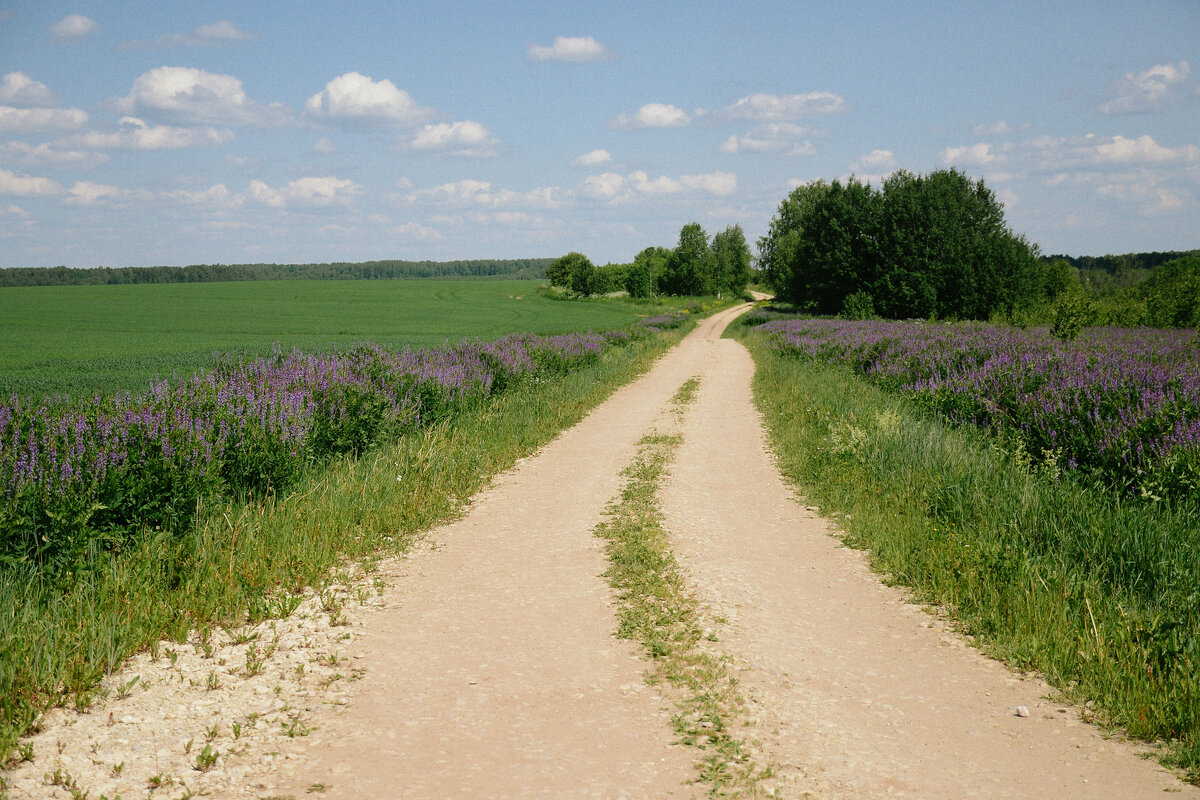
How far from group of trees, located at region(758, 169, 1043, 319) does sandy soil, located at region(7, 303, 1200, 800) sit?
45060mm

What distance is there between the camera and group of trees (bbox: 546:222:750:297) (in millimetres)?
110812

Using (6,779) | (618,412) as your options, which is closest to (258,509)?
(6,779)

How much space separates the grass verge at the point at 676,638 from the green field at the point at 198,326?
994cm

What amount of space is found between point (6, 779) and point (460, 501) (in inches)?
238

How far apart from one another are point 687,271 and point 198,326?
2963 inches

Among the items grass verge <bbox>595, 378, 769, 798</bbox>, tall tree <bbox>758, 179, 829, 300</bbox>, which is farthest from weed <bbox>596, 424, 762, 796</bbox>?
tall tree <bbox>758, 179, 829, 300</bbox>

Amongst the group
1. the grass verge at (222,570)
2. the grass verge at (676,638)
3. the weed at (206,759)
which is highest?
the grass verge at (222,570)

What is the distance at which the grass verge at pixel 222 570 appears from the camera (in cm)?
448

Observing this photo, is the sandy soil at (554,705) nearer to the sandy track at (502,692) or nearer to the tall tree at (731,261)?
the sandy track at (502,692)

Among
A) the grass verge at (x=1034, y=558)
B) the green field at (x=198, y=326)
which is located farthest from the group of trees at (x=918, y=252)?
the grass verge at (x=1034, y=558)

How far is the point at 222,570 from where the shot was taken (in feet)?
20.5

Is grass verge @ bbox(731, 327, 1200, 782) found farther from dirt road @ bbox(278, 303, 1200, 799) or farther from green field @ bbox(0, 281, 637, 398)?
green field @ bbox(0, 281, 637, 398)

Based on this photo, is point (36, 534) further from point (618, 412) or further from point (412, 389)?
point (618, 412)

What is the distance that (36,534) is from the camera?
603cm
